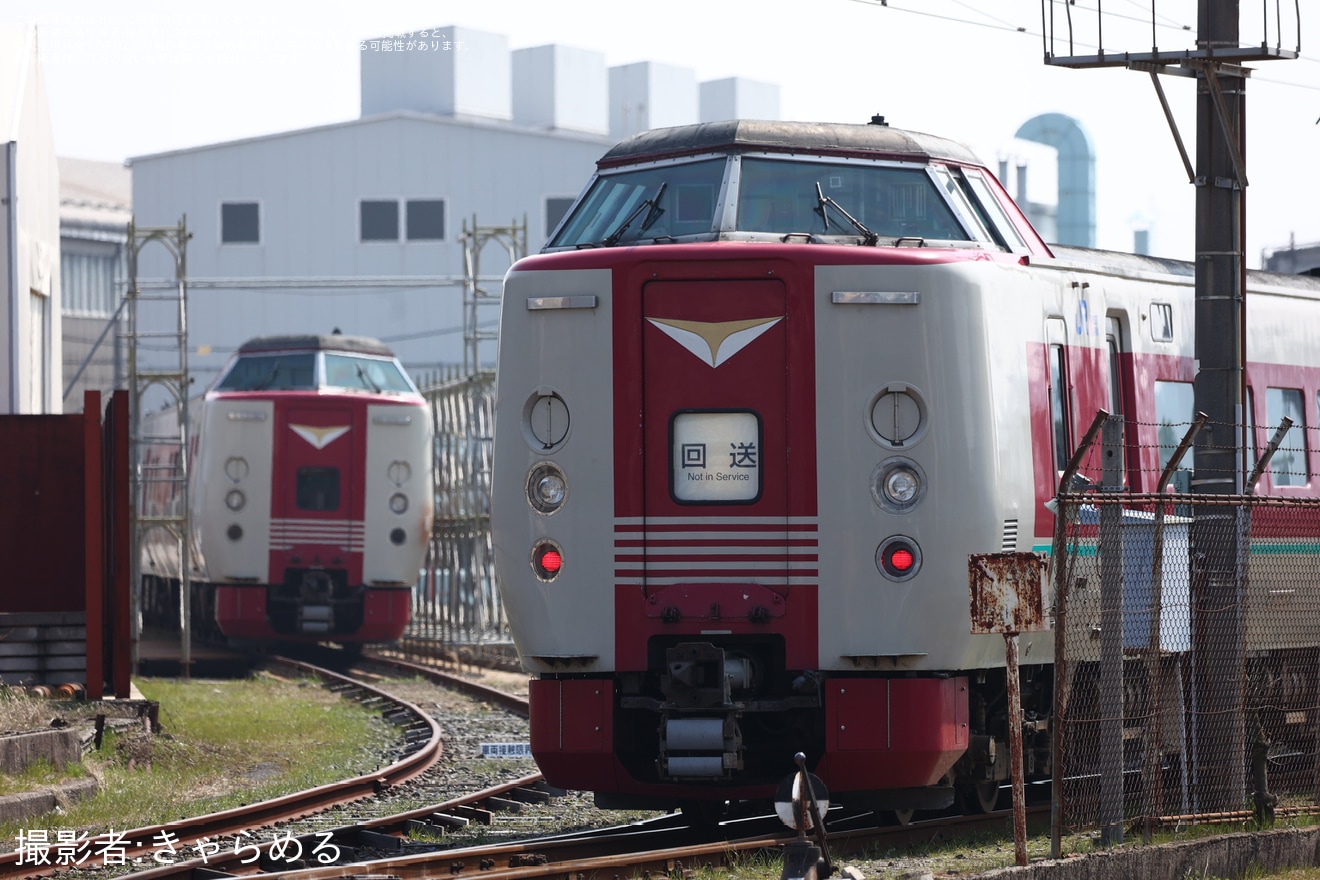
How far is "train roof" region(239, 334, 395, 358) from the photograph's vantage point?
24031 millimetres

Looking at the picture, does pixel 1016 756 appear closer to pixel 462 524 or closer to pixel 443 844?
pixel 443 844

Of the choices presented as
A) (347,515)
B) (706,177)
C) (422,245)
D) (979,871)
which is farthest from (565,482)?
(422,245)

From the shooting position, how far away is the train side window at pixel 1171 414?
11.1 m

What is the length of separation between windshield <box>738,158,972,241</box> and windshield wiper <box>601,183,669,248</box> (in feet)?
1.53

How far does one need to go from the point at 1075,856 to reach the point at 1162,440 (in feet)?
11.8

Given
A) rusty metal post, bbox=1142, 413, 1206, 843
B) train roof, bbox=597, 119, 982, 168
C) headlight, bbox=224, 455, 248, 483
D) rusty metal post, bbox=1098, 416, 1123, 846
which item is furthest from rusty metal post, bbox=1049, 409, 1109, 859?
headlight, bbox=224, 455, 248, 483

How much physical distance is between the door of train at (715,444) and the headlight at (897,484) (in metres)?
0.43

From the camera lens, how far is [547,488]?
9344 millimetres

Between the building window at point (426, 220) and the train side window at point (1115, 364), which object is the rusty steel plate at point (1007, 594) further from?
the building window at point (426, 220)

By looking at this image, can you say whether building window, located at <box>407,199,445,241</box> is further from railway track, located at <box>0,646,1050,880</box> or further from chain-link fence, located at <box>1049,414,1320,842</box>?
chain-link fence, located at <box>1049,414,1320,842</box>

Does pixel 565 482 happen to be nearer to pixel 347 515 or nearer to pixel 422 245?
pixel 347 515

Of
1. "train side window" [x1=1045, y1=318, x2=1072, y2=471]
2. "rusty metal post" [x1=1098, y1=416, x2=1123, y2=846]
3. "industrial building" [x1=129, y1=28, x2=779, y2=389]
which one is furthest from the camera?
"industrial building" [x1=129, y1=28, x2=779, y2=389]

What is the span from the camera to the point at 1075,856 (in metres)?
8.25

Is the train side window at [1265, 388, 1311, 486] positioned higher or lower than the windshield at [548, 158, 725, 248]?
lower
